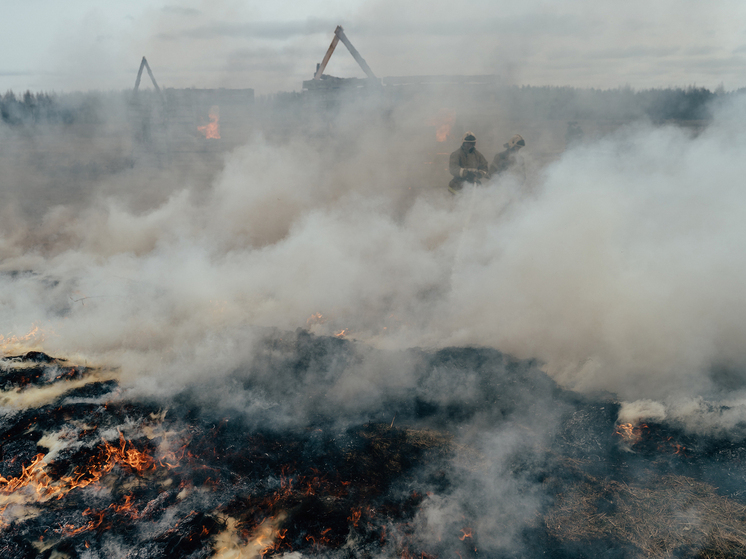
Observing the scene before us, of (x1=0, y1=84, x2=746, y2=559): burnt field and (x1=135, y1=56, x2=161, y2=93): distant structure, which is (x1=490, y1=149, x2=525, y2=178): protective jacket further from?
(x1=135, y1=56, x2=161, y2=93): distant structure

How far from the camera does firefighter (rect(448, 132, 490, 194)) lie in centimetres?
850

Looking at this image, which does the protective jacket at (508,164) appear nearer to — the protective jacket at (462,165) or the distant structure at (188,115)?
the protective jacket at (462,165)

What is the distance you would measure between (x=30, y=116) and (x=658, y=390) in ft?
67.6

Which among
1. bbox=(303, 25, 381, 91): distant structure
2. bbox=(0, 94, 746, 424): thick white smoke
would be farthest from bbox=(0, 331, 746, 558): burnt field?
bbox=(303, 25, 381, 91): distant structure

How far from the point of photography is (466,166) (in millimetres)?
8664

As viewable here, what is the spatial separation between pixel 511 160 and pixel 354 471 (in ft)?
23.2

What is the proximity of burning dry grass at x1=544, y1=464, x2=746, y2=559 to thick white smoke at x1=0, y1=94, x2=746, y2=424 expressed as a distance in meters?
1.03

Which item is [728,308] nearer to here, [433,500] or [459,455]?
[459,455]

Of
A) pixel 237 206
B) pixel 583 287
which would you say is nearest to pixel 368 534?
pixel 583 287

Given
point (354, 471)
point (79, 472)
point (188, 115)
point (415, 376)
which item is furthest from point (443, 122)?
point (79, 472)

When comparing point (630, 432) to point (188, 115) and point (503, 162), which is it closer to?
point (503, 162)

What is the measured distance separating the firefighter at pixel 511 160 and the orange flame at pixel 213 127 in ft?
31.0

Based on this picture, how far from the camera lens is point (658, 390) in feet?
13.5

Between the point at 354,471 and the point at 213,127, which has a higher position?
the point at 213,127
